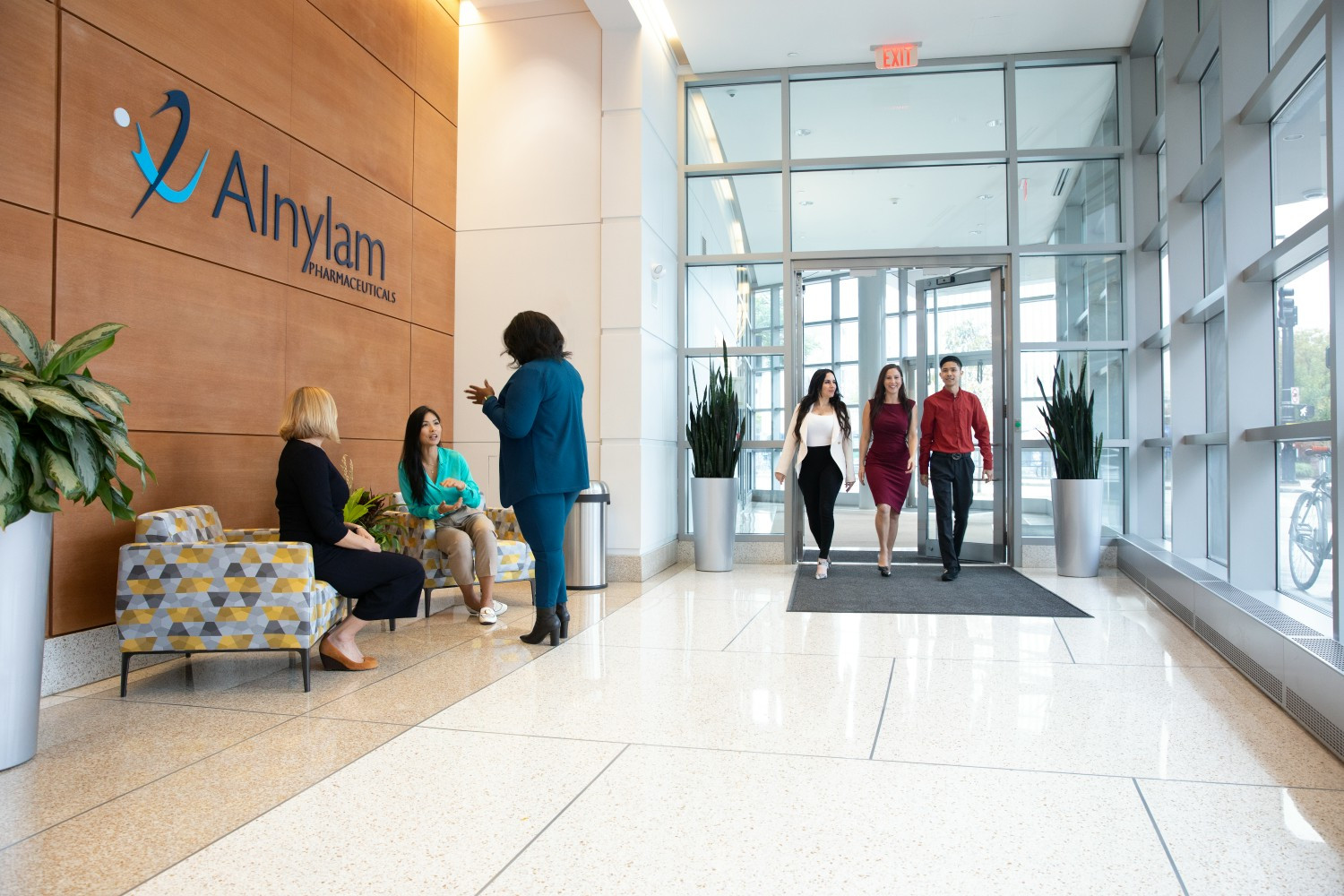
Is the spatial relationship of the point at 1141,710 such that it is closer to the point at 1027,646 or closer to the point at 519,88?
the point at 1027,646

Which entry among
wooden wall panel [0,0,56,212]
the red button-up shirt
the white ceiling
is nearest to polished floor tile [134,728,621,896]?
wooden wall panel [0,0,56,212]

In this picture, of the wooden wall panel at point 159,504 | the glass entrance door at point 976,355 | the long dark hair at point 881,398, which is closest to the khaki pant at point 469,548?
the wooden wall panel at point 159,504

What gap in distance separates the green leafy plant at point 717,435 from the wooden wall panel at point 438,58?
261cm

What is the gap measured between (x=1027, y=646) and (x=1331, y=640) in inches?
48.7

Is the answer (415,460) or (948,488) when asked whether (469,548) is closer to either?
(415,460)

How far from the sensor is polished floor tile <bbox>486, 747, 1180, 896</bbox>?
1.69 metres

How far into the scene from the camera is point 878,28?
6.28m

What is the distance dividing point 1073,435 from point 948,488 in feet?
3.12

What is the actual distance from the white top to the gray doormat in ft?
3.13

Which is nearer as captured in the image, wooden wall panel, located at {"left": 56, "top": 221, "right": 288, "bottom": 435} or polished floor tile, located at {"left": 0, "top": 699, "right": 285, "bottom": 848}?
polished floor tile, located at {"left": 0, "top": 699, "right": 285, "bottom": 848}

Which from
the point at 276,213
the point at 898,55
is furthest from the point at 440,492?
the point at 898,55

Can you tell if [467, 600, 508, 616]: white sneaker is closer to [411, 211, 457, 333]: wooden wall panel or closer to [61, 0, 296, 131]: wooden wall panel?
[411, 211, 457, 333]: wooden wall panel

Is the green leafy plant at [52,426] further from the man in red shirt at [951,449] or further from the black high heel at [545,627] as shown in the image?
the man in red shirt at [951,449]

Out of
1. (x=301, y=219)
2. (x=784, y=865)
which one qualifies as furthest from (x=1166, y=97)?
(x=784, y=865)
